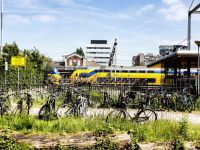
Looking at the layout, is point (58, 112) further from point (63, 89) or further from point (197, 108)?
point (197, 108)

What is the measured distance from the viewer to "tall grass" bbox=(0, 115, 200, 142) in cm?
659

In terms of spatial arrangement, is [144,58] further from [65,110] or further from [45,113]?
[45,113]

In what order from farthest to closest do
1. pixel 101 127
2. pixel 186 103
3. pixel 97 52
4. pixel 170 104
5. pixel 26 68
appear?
pixel 97 52
pixel 26 68
pixel 170 104
pixel 186 103
pixel 101 127

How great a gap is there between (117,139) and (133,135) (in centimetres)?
58

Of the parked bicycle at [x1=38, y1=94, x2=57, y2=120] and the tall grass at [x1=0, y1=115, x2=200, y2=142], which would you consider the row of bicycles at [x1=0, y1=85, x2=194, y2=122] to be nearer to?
the parked bicycle at [x1=38, y1=94, x2=57, y2=120]

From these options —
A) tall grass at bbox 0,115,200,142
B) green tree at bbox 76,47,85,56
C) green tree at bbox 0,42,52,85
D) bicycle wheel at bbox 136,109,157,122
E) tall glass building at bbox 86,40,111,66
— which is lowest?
tall grass at bbox 0,115,200,142

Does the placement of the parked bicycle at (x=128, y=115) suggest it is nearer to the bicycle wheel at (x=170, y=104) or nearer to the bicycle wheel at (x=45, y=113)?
the bicycle wheel at (x=45, y=113)

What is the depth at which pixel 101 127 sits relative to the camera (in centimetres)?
668

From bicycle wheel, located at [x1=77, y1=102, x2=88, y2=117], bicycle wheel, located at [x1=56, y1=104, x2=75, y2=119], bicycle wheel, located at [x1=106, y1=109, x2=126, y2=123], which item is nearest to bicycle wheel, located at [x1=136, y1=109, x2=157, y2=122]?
bicycle wheel, located at [x1=106, y1=109, x2=126, y2=123]

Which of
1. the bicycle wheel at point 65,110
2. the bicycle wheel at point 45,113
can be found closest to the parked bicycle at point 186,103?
the bicycle wheel at point 65,110

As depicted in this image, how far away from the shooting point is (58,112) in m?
8.10

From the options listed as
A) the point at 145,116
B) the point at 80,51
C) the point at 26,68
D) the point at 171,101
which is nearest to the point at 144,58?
the point at 80,51

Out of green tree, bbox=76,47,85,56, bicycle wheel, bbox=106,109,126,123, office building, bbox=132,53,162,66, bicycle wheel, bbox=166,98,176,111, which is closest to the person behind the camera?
bicycle wheel, bbox=106,109,126,123

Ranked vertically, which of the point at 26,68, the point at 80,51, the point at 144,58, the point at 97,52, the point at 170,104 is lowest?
the point at 170,104
